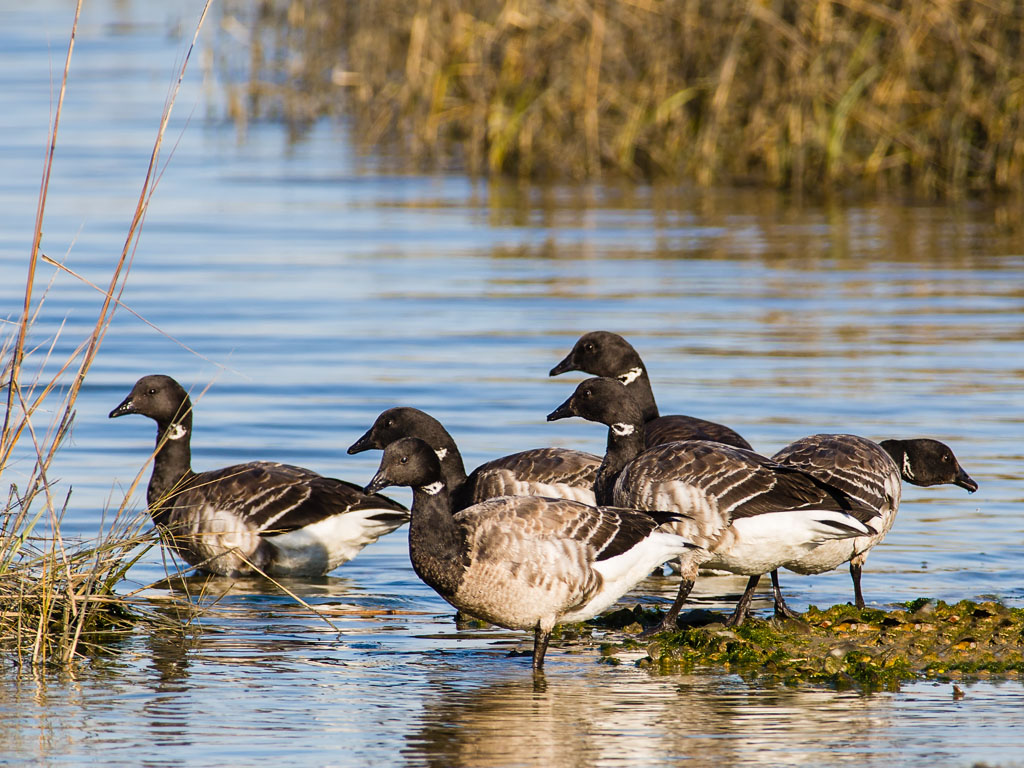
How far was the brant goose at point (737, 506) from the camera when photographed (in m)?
8.55

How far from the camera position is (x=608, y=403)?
386 inches

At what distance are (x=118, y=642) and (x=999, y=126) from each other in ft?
59.3

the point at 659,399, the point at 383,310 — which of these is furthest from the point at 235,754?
the point at 383,310

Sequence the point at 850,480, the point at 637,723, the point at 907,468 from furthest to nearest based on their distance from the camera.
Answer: the point at 907,468
the point at 850,480
the point at 637,723

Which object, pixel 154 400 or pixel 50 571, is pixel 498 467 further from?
pixel 50 571

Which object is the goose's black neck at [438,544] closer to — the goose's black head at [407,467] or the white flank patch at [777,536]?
the goose's black head at [407,467]

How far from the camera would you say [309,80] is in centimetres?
3388

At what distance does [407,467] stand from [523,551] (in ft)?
2.51

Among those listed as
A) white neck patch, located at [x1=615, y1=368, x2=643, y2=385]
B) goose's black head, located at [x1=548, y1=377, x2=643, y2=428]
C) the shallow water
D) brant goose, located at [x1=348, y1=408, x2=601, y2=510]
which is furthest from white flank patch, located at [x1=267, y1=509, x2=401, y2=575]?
white neck patch, located at [x1=615, y1=368, x2=643, y2=385]

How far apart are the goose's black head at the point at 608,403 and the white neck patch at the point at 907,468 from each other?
176cm

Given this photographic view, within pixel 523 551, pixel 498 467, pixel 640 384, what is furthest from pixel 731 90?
pixel 523 551

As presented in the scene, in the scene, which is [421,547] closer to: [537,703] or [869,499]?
[537,703]

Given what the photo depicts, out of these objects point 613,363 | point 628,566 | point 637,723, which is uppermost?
point 613,363

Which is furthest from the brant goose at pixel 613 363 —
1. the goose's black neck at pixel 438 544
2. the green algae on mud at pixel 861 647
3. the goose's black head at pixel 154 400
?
the goose's black neck at pixel 438 544
